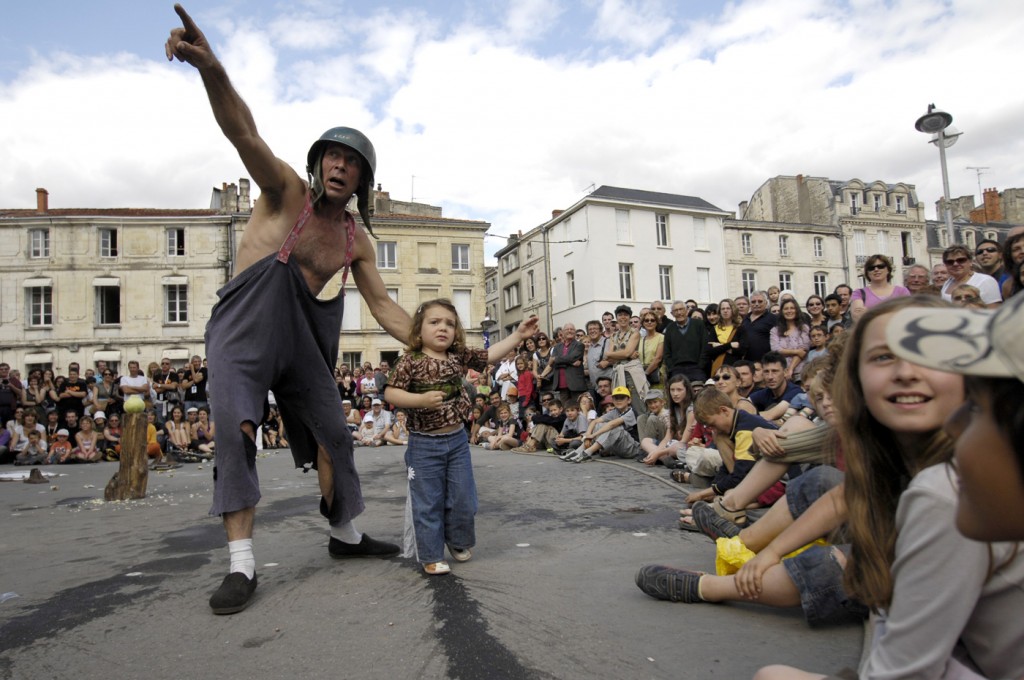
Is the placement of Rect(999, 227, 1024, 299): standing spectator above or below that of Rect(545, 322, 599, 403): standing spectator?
above

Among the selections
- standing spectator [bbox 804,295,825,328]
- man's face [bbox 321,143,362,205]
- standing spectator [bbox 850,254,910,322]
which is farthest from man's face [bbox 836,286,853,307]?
man's face [bbox 321,143,362,205]

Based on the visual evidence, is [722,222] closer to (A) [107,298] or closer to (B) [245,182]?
(B) [245,182]

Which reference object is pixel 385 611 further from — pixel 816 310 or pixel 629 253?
pixel 629 253

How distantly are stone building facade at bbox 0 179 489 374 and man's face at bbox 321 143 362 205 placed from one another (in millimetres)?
30978

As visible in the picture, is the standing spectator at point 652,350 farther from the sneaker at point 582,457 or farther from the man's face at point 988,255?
the man's face at point 988,255

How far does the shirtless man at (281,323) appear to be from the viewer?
286 cm

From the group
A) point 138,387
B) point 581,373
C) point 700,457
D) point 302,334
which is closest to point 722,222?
point 581,373

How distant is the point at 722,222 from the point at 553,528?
39.3m

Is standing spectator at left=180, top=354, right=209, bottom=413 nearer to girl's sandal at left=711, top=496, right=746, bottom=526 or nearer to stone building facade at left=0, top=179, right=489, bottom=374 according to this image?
girl's sandal at left=711, top=496, right=746, bottom=526

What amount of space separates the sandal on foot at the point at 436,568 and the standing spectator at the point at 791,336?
5.93 meters

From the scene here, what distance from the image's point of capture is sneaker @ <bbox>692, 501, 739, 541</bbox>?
3.58 meters

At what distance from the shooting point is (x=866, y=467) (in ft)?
5.57

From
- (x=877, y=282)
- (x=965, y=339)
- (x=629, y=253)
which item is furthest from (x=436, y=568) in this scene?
(x=629, y=253)

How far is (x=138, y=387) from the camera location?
533 inches
